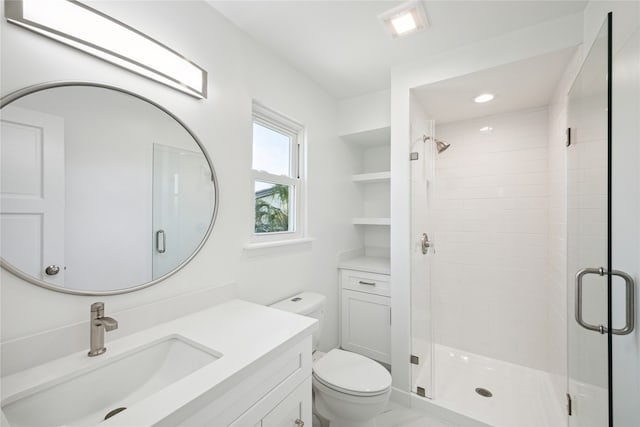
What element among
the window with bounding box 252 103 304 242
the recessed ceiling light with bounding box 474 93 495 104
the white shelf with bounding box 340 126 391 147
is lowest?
the window with bounding box 252 103 304 242

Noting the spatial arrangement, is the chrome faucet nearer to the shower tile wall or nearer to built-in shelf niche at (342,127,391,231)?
built-in shelf niche at (342,127,391,231)

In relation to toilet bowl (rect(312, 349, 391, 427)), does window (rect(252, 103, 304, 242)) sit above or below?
above

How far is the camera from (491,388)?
2.03 metres

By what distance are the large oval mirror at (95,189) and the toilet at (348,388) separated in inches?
34.6

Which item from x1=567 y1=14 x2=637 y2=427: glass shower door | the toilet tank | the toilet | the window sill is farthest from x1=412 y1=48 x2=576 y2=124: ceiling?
the toilet

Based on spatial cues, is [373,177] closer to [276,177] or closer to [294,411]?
[276,177]

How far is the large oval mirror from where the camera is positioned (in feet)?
2.75

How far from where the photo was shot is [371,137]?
2.63 metres

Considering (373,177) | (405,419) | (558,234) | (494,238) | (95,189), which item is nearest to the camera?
(95,189)

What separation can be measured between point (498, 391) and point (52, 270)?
272cm

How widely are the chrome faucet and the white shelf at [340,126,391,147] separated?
2.20m

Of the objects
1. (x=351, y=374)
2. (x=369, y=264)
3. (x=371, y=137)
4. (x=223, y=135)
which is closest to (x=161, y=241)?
(x=223, y=135)

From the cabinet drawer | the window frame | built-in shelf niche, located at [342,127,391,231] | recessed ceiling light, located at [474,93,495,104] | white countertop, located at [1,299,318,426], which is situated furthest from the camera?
built-in shelf niche, located at [342,127,391,231]

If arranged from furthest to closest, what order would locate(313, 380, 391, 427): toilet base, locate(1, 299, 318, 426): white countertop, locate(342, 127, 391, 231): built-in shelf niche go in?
locate(342, 127, 391, 231): built-in shelf niche → locate(313, 380, 391, 427): toilet base → locate(1, 299, 318, 426): white countertop
